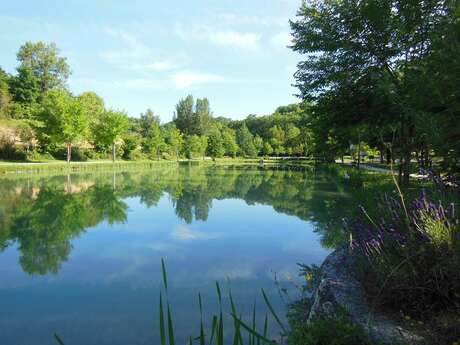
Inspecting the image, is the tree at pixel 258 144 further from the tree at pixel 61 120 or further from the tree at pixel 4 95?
the tree at pixel 4 95

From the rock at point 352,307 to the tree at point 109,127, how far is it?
1741 inches

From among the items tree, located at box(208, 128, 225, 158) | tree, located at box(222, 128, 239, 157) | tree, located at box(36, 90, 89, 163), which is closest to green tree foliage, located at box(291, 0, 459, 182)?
tree, located at box(36, 90, 89, 163)

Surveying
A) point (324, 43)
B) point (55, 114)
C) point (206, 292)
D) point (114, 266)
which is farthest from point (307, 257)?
point (55, 114)

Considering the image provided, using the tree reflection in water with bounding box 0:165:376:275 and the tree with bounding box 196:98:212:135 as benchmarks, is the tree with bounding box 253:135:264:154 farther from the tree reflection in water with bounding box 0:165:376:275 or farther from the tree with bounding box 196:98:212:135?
the tree reflection in water with bounding box 0:165:376:275

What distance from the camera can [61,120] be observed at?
3650 centimetres

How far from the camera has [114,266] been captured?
742 cm

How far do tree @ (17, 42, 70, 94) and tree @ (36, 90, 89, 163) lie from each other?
28.8m

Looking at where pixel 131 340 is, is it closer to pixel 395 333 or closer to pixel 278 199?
pixel 395 333

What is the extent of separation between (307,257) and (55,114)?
3633 centimetres

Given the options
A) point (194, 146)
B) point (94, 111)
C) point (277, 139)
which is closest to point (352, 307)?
point (194, 146)

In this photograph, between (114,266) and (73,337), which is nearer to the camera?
(73,337)

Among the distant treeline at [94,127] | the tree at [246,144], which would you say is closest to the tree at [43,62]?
the distant treeline at [94,127]

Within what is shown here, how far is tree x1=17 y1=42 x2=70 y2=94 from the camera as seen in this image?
63031mm

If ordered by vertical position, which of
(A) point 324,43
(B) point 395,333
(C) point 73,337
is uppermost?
(A) point 324,43
